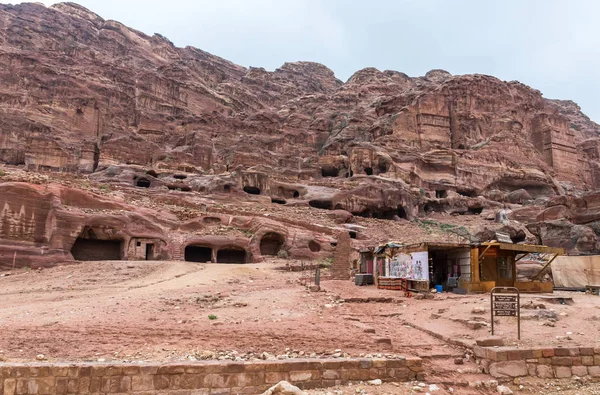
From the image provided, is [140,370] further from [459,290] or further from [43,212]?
[43,212]

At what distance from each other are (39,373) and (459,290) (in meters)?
16.5

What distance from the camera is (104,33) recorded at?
11256 cm

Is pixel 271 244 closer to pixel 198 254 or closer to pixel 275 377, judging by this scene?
pixel 198 254

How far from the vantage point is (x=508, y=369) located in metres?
8.21

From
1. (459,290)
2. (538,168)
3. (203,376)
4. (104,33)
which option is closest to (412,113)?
(538,168)

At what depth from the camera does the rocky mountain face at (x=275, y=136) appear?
52.7 meters

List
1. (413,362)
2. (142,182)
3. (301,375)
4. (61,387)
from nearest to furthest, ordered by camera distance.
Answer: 1. (61,387)
2. (301,375)
3. (413,362)
4. (142,182)

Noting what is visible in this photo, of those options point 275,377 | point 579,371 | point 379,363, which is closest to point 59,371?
point 275,377

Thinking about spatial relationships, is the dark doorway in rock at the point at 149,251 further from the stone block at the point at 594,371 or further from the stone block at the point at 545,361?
the stone block at the point at 594,371

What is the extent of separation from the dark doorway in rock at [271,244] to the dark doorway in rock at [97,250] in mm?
10404

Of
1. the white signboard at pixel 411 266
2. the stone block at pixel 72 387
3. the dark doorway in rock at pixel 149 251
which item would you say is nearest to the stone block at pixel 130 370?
the stone block at pixel 72 387

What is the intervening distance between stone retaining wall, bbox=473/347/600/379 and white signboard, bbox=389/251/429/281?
10.0m

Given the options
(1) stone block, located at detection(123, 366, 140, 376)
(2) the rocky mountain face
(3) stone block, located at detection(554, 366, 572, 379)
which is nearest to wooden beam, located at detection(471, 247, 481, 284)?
(3) stone block, located at detection(554, 366, 572, 379)

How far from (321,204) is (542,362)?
40.8 m
